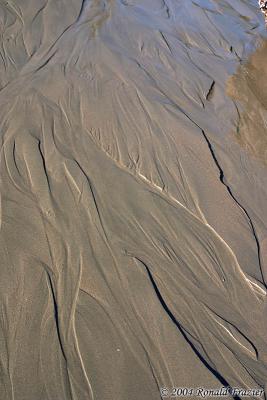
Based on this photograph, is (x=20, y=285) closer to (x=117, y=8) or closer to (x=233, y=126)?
(x=233, y=126)

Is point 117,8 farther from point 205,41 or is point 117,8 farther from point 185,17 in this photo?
point 205,41

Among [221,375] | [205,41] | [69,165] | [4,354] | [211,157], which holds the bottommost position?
[4,354]

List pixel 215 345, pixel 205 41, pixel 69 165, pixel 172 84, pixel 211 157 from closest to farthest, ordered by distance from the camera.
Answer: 1. pixel 215 345
2. pixel 69 165
3. pixel 211 157
4. pixel 172 84
5. pixel 205 41

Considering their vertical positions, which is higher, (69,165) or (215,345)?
(215,345)

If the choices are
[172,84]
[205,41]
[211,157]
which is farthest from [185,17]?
[211,157]

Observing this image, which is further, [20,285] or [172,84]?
[172,84]

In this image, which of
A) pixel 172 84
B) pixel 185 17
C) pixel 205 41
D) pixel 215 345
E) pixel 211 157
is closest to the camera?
pixel 215 345
